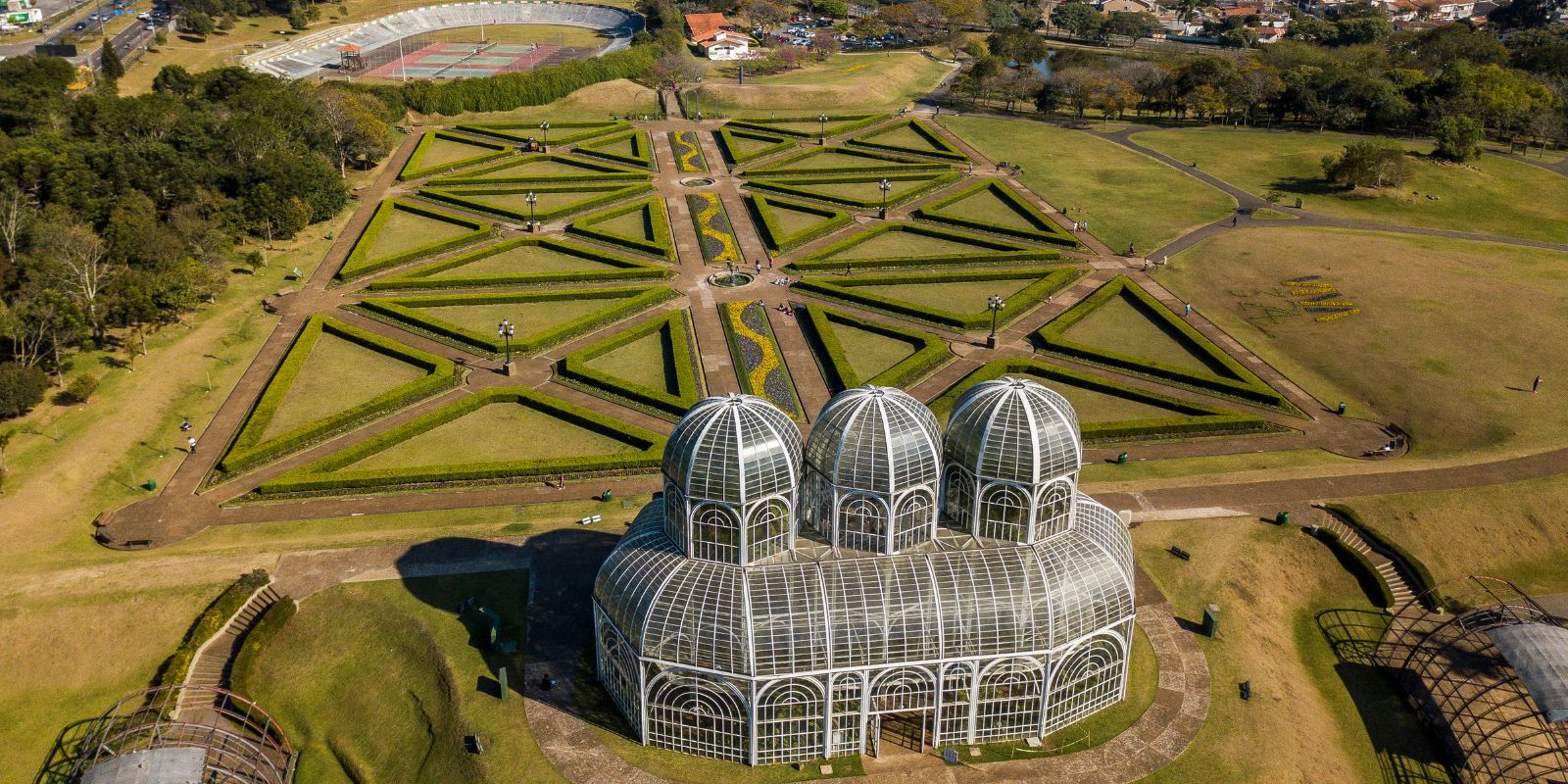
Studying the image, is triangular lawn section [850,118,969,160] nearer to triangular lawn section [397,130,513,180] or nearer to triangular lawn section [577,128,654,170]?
triangular lawn section [577,128,654,170]

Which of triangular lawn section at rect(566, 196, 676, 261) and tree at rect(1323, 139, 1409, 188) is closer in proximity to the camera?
triangular lawn section at rect(566, 196, 676, 261)

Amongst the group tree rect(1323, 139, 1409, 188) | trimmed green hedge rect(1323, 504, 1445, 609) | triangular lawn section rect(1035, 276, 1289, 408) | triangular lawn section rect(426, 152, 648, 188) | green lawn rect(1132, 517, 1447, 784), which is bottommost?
green lawn rect(1132, 517, 1447, 784)

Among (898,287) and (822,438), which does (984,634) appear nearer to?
(822,438)

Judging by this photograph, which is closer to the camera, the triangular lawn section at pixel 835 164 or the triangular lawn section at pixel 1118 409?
the triangular lawn section at pixel 1118 409

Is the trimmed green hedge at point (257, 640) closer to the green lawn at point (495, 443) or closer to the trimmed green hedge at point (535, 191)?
the green lawn at point (495, 443)

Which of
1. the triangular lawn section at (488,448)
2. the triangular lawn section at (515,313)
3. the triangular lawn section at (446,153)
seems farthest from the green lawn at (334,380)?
the triangular lawn section at (446,153)

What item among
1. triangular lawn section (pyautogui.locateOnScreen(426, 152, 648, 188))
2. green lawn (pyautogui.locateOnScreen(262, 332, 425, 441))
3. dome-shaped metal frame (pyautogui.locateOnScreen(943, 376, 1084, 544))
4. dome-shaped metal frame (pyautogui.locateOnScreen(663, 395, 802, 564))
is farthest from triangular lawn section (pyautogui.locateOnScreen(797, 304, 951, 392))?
triangular lawn section (pyautogui.locateOnScreen(426, 152, 648, 188))

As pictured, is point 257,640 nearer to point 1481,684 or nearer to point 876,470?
point 876,470
